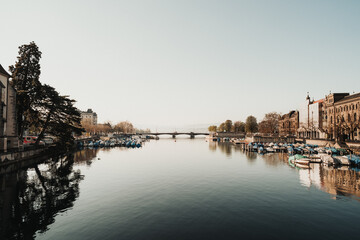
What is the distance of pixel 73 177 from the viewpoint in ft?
132

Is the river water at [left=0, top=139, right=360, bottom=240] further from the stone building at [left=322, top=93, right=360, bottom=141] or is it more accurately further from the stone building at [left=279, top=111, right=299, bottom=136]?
the stone building at [left=279, top=111, right=299, bottom=136]

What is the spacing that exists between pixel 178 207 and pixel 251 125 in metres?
175

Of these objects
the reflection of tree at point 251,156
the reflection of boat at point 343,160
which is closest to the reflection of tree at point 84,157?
the reflection of tree at point 251,156

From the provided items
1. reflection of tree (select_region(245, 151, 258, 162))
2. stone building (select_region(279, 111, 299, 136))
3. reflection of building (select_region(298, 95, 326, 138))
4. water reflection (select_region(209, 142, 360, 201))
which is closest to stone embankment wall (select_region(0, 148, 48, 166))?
water reflection (select_region(209, 142, 360, 201))

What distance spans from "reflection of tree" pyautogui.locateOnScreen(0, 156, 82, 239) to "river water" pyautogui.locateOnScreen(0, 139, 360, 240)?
74mm

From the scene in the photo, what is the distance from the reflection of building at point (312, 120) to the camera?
11725cm

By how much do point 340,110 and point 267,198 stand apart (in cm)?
9744

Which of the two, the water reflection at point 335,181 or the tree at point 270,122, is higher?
the tree at point 270,122

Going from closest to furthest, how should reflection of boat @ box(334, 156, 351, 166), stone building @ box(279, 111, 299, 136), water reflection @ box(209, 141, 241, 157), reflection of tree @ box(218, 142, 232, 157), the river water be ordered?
the river water, reflection of boat @ box(334, 156, 351, 166), reflection of tree @ box(218, 142, 232, 157), water reflection @ box(209, 141, 241, 157), stone building @ box(279, 111, 299, 136)

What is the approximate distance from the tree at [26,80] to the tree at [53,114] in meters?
1.59

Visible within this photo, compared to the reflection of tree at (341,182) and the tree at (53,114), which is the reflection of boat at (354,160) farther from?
the tree at (53,114)

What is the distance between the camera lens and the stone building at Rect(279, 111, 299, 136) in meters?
152

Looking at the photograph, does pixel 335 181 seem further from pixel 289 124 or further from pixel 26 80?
pixel 289 124

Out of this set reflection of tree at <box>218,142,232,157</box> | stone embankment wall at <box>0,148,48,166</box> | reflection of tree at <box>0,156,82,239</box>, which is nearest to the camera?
reflection of tree at <box>0,156,82,239</box>
